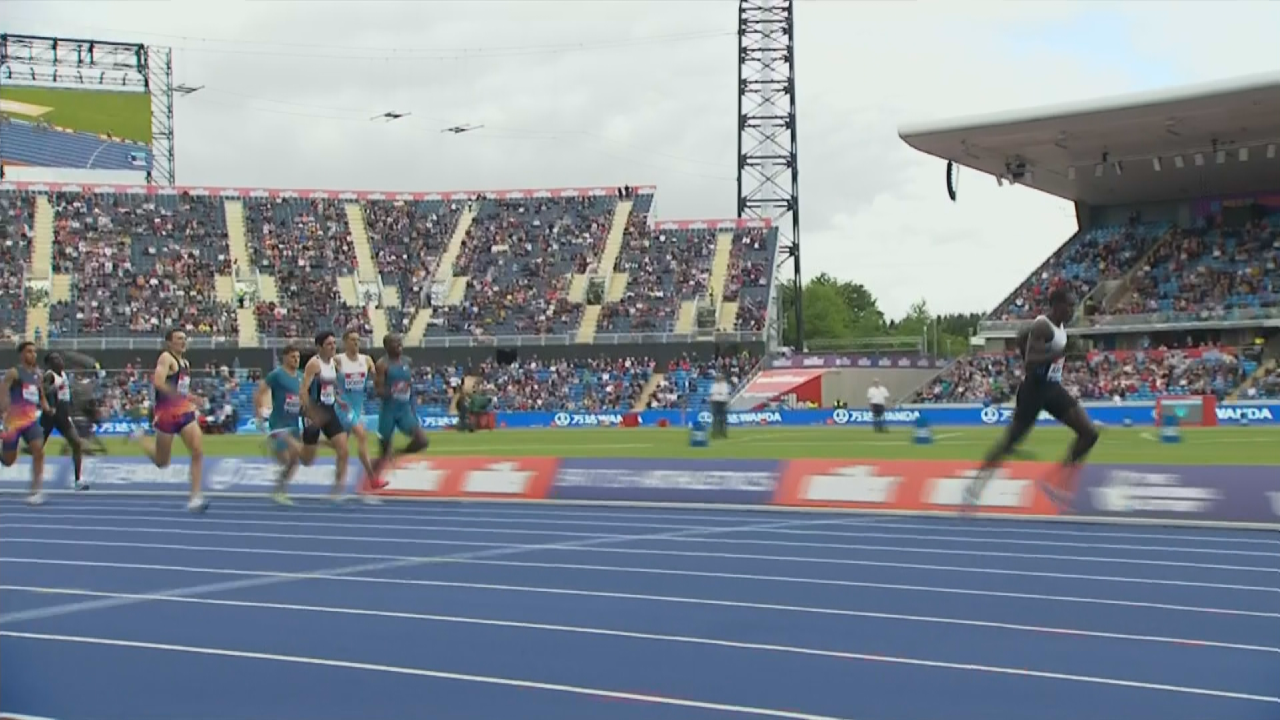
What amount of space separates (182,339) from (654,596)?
25.5ft

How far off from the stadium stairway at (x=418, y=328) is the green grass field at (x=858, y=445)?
20.8m

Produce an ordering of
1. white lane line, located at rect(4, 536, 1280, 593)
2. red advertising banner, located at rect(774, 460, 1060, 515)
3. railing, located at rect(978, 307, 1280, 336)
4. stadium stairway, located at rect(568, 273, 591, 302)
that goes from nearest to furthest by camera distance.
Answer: white lane line, located at rect(4, 536, 1280, 593)
red advertising banner, located at rect(774, 460, 1060, 515)
railing, located at rect(978, 307, 1280, 336)
stadium stairway, located at rect(568, 273, 591, 302)

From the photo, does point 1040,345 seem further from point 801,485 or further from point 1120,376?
point 1120,376

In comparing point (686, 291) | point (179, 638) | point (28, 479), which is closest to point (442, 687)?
point (179, 638)

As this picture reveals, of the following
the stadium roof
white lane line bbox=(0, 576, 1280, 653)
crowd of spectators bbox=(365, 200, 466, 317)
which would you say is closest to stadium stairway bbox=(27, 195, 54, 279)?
crowd of spectators bbox=(365, 200, 466, 317)

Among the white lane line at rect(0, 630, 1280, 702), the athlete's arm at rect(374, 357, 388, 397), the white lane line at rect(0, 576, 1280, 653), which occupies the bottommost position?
the white lane line at rect(0, 576, 1280, 653)

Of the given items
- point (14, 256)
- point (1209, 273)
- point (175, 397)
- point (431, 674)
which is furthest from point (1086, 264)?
point (431, 674)

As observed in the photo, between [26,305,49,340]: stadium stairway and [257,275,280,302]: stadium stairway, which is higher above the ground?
[257,275,280,302]: stadium stairway

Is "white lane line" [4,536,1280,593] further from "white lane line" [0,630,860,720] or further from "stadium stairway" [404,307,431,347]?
"stadium stairway" [404,307,431,347]

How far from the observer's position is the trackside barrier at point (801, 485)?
14383 mm

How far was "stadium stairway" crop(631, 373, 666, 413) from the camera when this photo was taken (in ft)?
188

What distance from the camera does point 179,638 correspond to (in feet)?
25.4

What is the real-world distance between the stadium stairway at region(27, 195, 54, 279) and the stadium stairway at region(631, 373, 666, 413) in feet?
86.4

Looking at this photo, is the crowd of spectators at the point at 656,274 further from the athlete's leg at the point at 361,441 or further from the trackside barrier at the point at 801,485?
the athlete's leg at the point at 361,441
